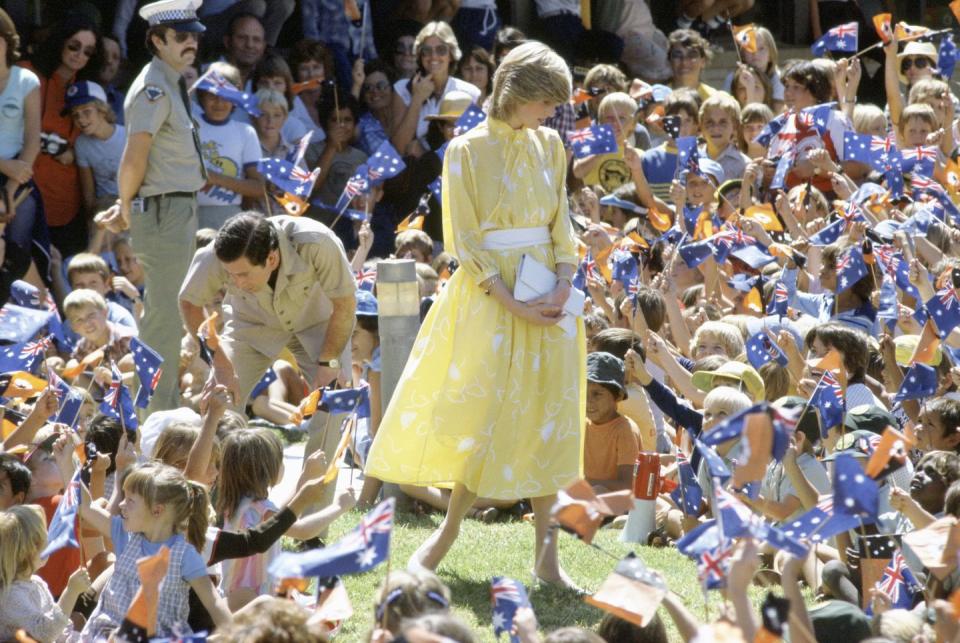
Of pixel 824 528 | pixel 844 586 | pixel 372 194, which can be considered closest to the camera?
pixel 824 528

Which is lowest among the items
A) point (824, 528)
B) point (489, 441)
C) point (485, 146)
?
point (489, 441)

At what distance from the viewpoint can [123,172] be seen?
8.71 meters

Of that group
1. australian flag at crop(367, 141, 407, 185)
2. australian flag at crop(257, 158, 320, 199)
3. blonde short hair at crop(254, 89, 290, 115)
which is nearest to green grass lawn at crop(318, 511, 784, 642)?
australian flag at crop(257, 158, 320, 199)

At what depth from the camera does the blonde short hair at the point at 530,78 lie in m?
5.96

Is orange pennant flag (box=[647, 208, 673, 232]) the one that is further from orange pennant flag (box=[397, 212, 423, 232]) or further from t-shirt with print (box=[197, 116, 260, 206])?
t-shirt with print (box=[197, 116, 260, 206])

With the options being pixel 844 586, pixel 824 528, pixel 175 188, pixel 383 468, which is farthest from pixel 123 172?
pixel 824 528

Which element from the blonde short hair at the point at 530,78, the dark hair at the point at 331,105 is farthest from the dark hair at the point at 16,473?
the dark hair at the point at 331,105

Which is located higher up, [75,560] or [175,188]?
[175,188]

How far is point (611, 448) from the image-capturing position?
290 inches

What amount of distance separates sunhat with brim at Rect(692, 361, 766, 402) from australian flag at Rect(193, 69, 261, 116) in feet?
14.4

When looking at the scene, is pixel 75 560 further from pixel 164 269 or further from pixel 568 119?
pixel 568 119

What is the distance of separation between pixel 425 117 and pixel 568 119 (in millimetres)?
1016

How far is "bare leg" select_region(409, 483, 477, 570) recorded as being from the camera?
6.21 meters

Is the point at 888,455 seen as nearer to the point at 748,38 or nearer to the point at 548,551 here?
the point at 548,551
